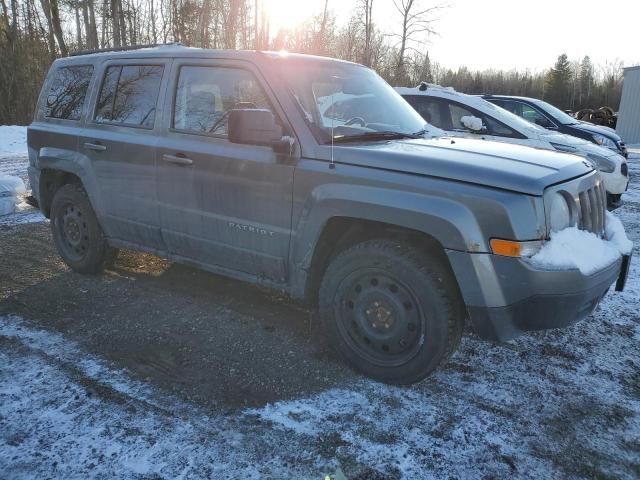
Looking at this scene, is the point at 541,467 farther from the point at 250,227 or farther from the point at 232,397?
the point at 250,227

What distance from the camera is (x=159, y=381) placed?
310 centimetres

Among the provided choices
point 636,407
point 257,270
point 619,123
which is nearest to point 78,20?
point 619,123

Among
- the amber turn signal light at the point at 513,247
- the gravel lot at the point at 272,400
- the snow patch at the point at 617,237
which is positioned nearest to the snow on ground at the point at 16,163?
the gravel lot at the point at 272,400

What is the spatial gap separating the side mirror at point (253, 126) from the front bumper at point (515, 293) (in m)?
1.35

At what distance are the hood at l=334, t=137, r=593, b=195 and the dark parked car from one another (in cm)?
706

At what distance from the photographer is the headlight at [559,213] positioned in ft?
8.95

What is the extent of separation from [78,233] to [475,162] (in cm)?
384

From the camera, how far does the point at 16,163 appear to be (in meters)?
12.8

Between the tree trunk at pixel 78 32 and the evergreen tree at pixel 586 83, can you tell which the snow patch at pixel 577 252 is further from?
the evergreen tree at pixel 586 83

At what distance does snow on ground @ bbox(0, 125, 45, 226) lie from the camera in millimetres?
7320

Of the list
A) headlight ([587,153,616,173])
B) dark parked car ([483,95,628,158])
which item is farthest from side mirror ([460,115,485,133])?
dark parked car ([483,95,628,158])

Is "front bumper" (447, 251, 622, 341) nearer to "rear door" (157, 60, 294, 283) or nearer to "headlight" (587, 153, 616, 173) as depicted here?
"rear door" (157, 60, 294, 283)

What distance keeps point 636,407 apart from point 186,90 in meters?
3.74

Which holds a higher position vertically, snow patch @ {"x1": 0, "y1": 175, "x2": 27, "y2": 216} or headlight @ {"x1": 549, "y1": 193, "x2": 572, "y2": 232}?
headlight @ {"x1": 549, "y1": 193, "x2": 572, "y2": 232}
